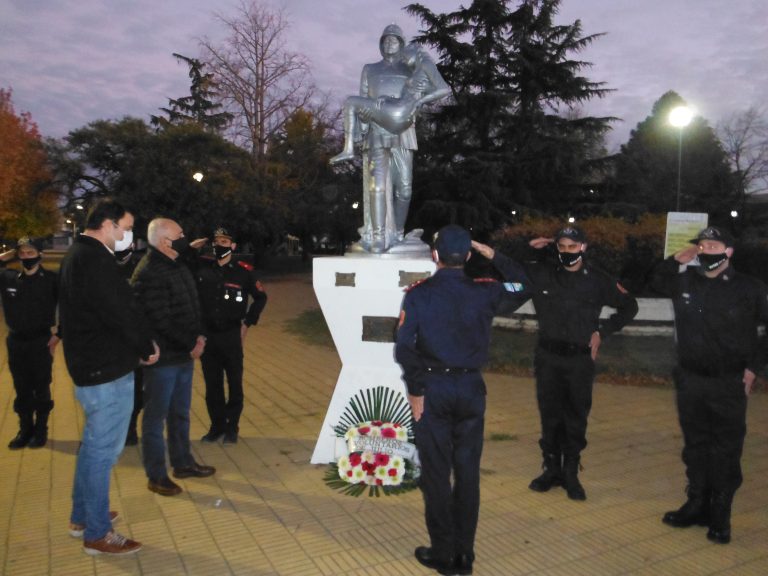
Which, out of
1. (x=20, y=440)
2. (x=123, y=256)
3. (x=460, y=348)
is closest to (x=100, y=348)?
(x=460, y=348)

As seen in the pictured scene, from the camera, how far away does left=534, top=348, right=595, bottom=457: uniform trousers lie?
4238 mm

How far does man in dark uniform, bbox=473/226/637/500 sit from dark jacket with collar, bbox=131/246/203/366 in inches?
92.1

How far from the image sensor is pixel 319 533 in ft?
12.3

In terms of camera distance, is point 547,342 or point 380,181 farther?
point 380,181

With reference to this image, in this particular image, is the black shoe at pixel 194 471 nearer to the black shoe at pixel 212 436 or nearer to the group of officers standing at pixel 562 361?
the black shoe at pixel 212 436

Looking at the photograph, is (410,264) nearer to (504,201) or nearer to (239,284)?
(239,284)

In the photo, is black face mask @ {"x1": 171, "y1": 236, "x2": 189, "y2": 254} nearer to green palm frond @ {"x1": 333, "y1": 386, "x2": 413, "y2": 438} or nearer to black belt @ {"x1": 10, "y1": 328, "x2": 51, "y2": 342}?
green palm frond @ {"x1": 333, "y1": 386, "x2": 413, "y2": 438}

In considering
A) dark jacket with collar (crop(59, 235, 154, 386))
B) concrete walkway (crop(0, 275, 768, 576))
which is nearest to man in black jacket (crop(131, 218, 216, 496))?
concrete walkway (crop(0, 275, 768, 576))

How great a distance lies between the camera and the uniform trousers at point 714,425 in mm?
3662

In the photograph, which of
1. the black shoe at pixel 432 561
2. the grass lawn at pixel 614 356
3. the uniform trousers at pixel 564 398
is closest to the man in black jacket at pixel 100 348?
the black shoe at pixel 432 561

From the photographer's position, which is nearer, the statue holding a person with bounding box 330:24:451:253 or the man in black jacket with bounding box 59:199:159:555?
the man in black jacket with bounding box 59:199:159:555

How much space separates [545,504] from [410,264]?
1.97 meters

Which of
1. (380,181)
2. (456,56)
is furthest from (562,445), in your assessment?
(456,56)

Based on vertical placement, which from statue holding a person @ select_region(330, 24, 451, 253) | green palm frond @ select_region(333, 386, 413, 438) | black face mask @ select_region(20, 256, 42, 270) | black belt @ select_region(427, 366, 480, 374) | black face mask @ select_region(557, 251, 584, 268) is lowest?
green palm frond @ select_region(333, 386, 413, 438)
